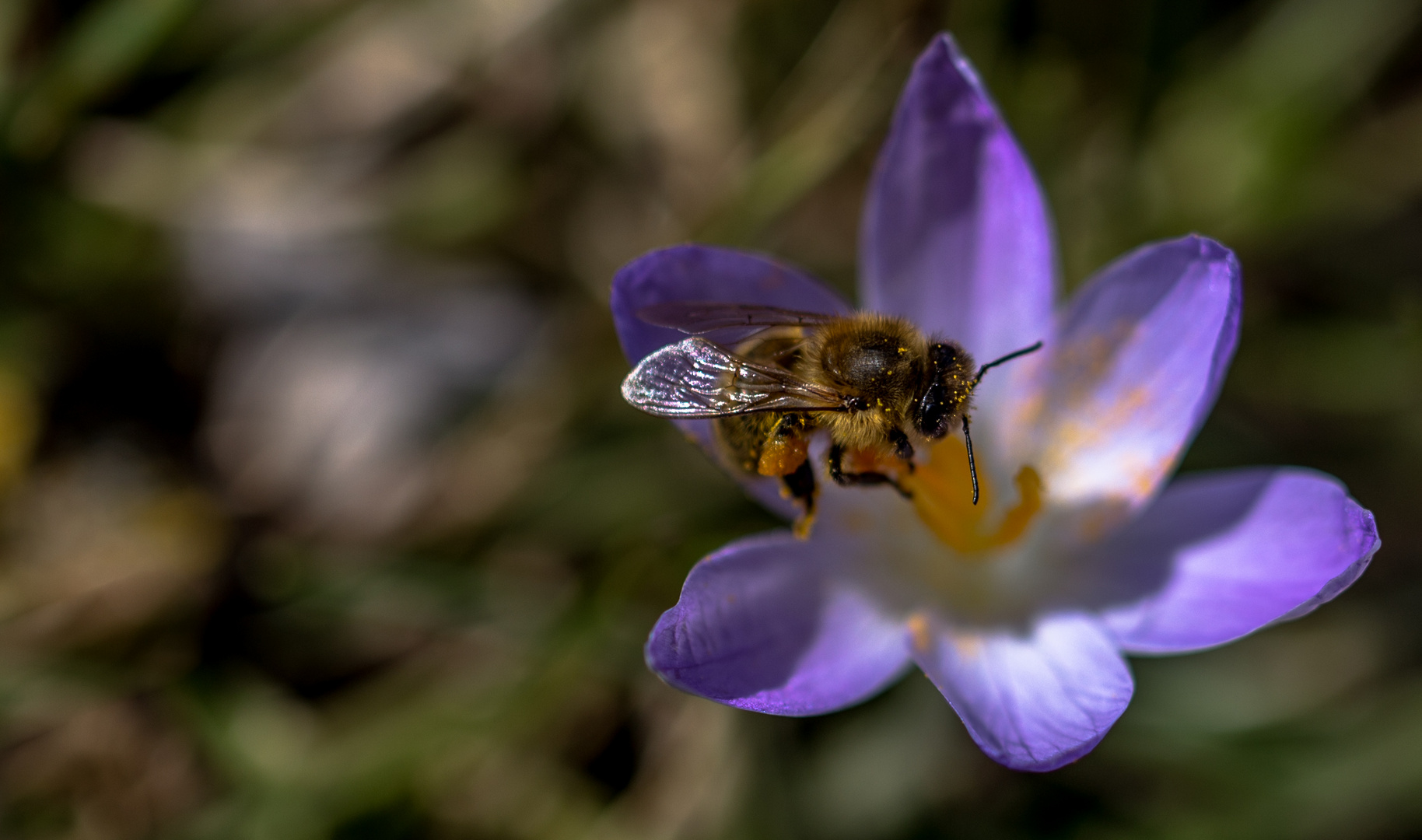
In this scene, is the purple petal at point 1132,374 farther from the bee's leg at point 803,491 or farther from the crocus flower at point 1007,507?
the bee's leg at point 803,491

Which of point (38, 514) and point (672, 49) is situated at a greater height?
point (672, 49)

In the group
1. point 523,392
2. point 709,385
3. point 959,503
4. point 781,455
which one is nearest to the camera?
point 709,385

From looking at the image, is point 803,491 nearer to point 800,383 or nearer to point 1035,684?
point 800,383

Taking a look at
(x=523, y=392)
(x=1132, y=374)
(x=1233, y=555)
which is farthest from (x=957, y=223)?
(x=523, y=392)

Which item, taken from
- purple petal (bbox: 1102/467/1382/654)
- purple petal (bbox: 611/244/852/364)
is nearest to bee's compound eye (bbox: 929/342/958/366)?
purple petal (bbox: 611/244/852/364)

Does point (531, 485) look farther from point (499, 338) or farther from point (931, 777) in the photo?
point (931, 777)

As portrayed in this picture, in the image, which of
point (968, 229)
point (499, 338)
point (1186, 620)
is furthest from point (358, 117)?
point (1186, 620)
